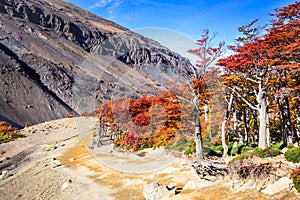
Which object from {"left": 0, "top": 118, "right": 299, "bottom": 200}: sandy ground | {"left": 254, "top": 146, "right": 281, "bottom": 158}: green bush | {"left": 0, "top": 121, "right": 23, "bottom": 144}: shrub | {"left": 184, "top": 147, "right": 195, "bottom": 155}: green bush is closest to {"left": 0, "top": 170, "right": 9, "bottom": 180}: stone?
{"left": 0, "top": 118, "right": 299, "bottom": 200}: sandy ground

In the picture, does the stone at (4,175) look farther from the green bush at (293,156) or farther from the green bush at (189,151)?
the green bush at (293,156)

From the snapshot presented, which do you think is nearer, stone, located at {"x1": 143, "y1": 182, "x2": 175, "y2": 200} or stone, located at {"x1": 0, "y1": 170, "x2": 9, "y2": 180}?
stone, located at {"x1": 143, "y1": 182, "x2": 175, "y2": 200}

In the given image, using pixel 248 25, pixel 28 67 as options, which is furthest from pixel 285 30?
pixel 28 67

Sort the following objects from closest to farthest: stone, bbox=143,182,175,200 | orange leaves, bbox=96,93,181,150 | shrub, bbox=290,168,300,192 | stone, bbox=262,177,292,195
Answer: shrub, bbox=290,168,300,192 → stone, bbox=262,177,292,195 → stone, bbox=143,182,175,200 → orange leaves, bbox=96,93,181,150

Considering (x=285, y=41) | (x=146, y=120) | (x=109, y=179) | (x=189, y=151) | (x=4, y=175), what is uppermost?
(x=285, y=41)

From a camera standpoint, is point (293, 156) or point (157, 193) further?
point (157, 193)

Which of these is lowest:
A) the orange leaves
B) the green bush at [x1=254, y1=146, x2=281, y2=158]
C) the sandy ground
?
the sandy ground

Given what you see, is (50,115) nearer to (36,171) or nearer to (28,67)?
(28,67)

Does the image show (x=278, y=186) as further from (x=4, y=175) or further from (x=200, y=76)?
(x=4, y=175)

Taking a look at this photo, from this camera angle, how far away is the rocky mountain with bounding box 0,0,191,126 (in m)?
15.3

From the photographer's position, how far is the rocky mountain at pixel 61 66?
601 inches

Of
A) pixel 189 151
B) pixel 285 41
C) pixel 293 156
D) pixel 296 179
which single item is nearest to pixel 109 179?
pixel 189 151

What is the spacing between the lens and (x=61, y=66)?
94.4m

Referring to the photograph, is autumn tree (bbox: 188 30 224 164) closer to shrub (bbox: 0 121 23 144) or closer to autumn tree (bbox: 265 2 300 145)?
autumn tree (bbox: 265 2 300 145)
